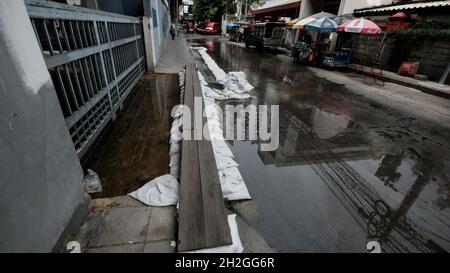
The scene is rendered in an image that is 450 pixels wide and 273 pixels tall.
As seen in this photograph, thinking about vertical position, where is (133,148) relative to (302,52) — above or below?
below

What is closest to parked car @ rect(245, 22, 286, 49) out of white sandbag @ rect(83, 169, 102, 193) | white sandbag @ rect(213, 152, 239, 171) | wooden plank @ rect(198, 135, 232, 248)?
white sandbag @ rect(213, 152, 239, 171)

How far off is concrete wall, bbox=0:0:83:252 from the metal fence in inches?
35.7

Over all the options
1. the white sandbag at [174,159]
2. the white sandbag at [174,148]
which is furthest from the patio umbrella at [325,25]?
the white sandbag at [174,159]

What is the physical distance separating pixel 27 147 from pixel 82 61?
249 cm

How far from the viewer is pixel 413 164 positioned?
4.09m

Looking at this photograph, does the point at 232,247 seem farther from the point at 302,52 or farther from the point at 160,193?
the point at 302,52

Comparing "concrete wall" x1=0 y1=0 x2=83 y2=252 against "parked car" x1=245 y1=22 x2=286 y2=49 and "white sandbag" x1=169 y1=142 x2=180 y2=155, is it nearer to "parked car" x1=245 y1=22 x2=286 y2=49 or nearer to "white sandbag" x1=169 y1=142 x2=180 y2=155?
"white sandbag" x1=169 y1=142 x2=180 y2=155

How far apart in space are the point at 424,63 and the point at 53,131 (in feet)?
50.7

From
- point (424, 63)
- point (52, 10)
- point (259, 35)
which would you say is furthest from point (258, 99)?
point (259, 35)

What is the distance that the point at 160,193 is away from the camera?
8.82 feet

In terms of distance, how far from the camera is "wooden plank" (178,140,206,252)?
198cm

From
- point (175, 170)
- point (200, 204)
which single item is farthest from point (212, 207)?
point (175, 170)

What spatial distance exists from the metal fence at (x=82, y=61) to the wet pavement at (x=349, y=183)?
2.68 m
